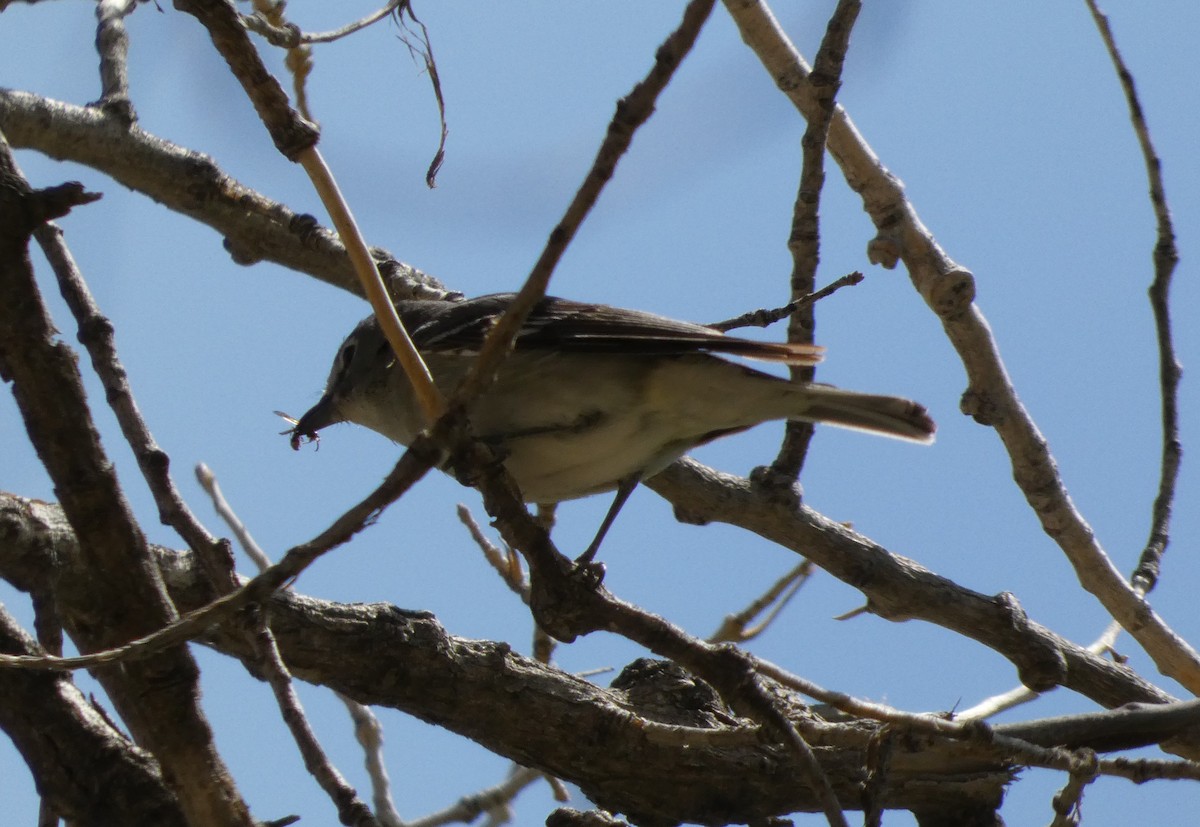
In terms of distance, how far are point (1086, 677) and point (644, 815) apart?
194 centimetres

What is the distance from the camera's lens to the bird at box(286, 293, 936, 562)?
4.52 m

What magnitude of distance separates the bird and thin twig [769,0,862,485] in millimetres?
210

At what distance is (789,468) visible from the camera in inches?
191

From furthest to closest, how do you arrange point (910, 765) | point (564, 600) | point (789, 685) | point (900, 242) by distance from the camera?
point (900, 242)
point (910, 765)
point (564, 600)
point (789, 685)

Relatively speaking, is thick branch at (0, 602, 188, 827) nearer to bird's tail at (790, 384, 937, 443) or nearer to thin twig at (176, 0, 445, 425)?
thin twig at (176, 0, 445, 425)

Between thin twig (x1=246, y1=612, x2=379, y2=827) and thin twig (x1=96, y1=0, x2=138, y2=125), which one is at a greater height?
thin twig (x1=96, y1=0, x2=138, y2=125)

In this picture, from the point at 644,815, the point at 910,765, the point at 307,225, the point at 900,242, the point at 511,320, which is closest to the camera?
the point at 511,320

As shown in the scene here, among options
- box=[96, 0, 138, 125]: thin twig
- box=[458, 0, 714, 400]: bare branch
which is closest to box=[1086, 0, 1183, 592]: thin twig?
box=[458, 0, 714, 400]: bare branch

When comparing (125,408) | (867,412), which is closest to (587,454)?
(867,412)

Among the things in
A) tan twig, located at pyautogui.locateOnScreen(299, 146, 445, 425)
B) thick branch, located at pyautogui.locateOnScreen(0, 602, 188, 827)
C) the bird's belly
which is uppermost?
the bird's belly

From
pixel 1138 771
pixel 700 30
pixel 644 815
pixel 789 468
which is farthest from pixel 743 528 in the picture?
pixel 700 30

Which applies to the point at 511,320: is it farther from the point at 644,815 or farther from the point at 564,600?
the point at 644,815

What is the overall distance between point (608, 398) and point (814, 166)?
3.77 feet

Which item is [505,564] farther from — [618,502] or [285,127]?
[285,127]
